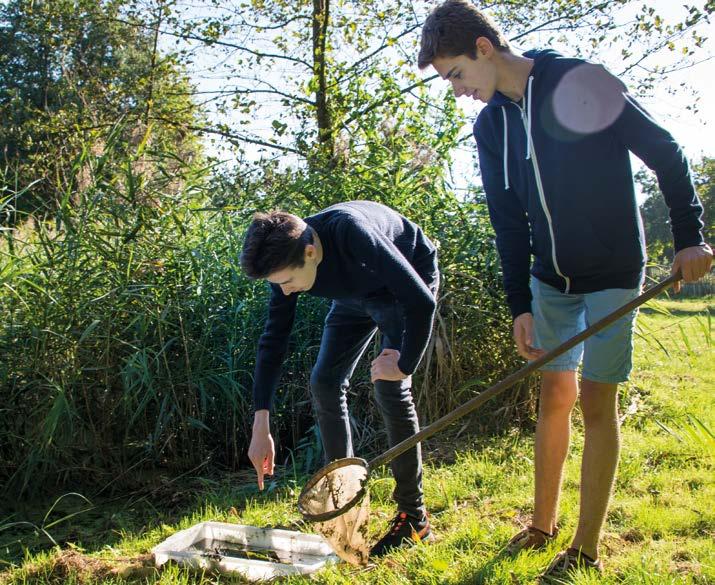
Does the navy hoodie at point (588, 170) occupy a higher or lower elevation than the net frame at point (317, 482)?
higher

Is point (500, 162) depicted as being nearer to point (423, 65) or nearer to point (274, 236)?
point (423, 65)

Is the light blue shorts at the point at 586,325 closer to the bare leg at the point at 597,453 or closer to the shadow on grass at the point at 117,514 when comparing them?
the bare leg at the point at 597,453

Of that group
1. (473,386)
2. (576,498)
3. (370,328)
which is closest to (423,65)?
(370,328)

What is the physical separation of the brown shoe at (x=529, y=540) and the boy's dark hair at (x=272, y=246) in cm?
124

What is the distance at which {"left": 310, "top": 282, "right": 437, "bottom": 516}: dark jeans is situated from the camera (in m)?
2.63

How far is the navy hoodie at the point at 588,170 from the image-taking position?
6.97 ft

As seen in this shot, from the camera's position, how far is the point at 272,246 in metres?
2.28

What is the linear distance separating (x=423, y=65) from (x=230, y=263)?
2176 mm

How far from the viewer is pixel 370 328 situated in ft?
9.43

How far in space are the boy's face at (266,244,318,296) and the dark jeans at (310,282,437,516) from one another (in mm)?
295

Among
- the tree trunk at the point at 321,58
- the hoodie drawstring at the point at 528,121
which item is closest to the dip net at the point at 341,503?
the hoodie drawstring at the point at 528,121

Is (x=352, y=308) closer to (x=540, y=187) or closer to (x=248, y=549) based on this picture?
(x=540, y=187)

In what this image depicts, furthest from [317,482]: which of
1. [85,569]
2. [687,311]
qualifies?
[687,311]

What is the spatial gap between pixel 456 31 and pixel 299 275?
2.99 feet
